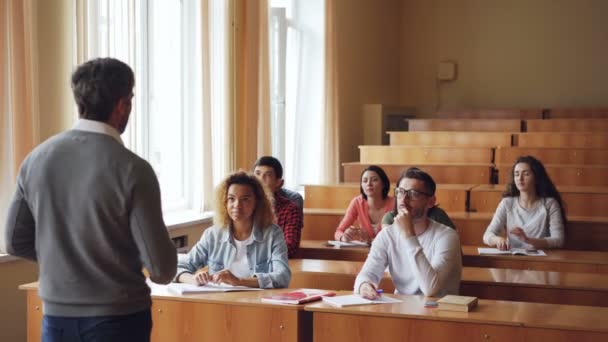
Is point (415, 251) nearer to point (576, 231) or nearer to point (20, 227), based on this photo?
point (20, 227)

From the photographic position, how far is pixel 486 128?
969cm

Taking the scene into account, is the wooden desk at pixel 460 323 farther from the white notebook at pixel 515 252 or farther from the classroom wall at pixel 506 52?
the classroom wall at pixel 506 52

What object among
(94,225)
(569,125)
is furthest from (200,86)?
(569,125)

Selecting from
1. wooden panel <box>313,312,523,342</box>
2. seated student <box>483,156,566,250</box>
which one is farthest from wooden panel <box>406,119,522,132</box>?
wooden panel <box>313,312,523,342</box>

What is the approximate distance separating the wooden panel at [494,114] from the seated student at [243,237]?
7324mm

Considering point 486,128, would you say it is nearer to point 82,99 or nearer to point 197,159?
point 197,159

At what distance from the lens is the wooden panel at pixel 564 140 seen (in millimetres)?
8477

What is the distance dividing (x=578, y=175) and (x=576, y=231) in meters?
1.59

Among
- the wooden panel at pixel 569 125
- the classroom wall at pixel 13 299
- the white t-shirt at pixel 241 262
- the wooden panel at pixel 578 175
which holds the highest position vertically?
the wooden panel at pixel 569 125

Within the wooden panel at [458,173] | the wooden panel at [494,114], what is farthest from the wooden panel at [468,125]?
the wooden panel at [458,173]

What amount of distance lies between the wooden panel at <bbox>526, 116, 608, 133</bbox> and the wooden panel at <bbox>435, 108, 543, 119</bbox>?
1097mm

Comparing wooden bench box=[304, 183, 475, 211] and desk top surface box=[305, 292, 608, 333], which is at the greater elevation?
wooden bench box=[304, 183, 475, 211]

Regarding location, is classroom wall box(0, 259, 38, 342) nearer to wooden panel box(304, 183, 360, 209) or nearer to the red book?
the red book

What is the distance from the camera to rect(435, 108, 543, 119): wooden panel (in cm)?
1064
